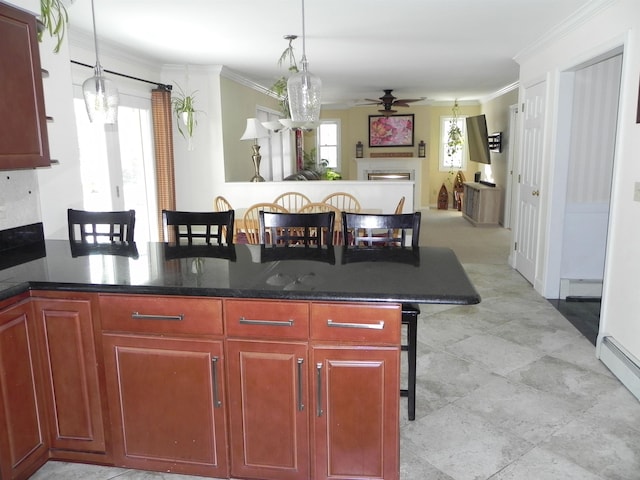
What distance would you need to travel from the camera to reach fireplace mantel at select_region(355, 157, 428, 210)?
10.7 meters

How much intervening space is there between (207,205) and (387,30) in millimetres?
3064

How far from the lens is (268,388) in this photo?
1844mm

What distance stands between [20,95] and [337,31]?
2724 mm

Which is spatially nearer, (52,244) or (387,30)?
(52,244)

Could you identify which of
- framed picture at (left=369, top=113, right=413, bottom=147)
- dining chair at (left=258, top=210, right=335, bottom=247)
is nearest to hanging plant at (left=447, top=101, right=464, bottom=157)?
framed picture at (left=369, top=113, right=413, bottom=147)

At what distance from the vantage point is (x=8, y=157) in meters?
2.31

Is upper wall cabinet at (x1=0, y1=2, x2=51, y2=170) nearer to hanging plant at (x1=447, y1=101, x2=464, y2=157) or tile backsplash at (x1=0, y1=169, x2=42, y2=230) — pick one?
tile backsplash at (x1=0, y1=169, x2=42, y2=230)

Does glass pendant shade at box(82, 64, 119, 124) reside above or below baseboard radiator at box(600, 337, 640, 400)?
above

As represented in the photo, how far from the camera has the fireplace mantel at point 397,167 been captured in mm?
10680

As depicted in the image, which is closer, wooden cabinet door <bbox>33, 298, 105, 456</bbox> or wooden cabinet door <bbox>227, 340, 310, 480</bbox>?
wooden cabinet door <bbox>227, 340, 310, 480</bbox>

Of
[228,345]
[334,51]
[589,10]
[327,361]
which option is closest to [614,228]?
[589,10]

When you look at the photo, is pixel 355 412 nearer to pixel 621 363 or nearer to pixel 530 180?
pixel 621 363

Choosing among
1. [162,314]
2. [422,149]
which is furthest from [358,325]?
[422,149]

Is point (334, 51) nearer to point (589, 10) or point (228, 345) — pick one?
point (589, 10)
